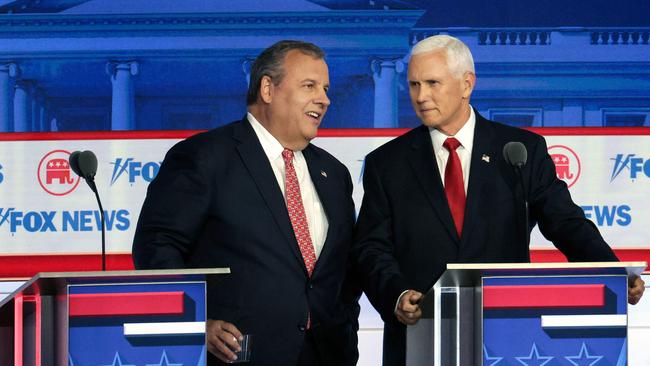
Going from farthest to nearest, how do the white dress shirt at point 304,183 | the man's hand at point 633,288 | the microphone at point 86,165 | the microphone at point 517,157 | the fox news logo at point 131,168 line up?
the fox news logo at point 131,168 → the white dress shirt at point 304,183 → the microphone at point 86,165 → the microphone at point 517,157 → the man's hand at point 633,288

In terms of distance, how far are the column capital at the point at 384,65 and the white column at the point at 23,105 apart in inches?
67.6

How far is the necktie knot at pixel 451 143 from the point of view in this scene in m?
3.71

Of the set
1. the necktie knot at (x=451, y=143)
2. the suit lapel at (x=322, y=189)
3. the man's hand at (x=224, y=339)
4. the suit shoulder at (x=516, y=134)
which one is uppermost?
the suit shoulder at (x=516, y=134)

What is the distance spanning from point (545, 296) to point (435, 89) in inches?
44.3

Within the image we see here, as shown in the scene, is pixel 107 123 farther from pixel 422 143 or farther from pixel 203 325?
pixel 203 325

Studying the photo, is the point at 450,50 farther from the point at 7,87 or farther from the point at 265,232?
the point at 7,87

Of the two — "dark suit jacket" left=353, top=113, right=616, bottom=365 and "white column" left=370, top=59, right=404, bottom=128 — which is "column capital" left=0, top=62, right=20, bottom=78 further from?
"dark suit jacket" left=353, top=113, right=616, bottom=365

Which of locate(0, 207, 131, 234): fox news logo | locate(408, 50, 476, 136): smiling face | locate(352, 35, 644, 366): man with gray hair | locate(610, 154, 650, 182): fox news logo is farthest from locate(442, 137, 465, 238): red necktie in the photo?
locate(0, 207, 131, 234): fox news logo

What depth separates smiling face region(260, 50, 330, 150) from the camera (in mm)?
3736

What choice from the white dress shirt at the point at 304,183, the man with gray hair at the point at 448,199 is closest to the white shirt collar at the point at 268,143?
the white dress shirt at the point at 304,183

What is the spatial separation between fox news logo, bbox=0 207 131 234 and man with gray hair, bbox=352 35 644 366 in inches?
80.4

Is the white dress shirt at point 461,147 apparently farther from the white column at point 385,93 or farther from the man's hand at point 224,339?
the white column at point 385,93

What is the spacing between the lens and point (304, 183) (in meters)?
3.72

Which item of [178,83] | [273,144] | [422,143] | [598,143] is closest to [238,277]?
[273,144]
